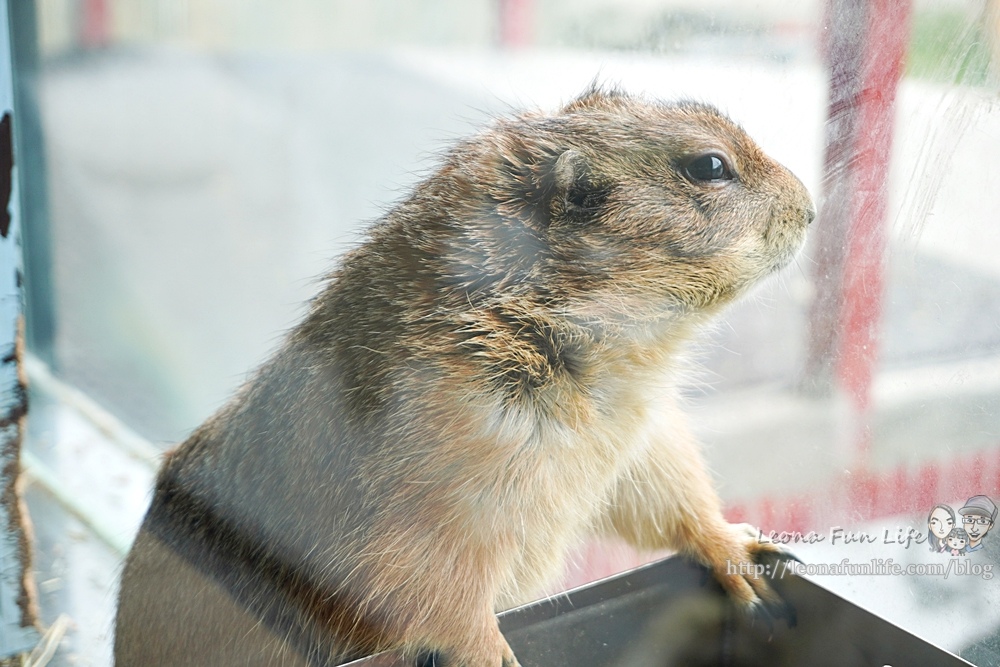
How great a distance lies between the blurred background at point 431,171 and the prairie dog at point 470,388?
0.41ft

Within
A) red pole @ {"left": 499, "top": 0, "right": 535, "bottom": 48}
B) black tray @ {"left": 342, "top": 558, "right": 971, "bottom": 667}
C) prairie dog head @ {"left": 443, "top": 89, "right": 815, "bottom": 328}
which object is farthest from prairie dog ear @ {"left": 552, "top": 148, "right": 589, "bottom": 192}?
red pole @ {"left": 499, "top": 0, "right": 535, "bottom": 48}

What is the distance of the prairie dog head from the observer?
0.94m

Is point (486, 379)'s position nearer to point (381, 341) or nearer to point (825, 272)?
point (381, 341)

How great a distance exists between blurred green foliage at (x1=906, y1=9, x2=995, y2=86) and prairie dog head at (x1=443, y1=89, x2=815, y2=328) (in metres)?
0.22

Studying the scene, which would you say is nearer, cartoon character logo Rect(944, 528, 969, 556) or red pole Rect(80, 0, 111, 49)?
cartoon character logo Rect(944, 528, 969, 556)

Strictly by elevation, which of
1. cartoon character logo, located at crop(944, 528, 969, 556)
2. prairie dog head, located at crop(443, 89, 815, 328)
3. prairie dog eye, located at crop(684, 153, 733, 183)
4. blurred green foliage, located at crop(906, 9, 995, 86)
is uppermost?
blurred green foliage, located at crop(906, 9, 995, 86)

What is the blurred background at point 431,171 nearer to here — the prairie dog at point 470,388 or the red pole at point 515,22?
the red pole at point 515,22

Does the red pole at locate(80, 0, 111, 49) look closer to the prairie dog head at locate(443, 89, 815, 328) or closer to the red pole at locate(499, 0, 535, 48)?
the red pole at locate(499, 0, 535, 48)

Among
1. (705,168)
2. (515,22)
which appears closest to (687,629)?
(705,168)

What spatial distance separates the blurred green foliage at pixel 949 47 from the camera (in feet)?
3.33

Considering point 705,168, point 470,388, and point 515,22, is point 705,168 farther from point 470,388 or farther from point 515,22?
point 515,22

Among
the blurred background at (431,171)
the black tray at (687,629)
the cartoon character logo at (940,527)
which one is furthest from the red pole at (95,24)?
the cartoon character logo at (940,527)

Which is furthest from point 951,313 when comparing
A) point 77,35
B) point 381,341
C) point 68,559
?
point 77,35

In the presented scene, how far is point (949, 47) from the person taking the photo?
3.36 ft
